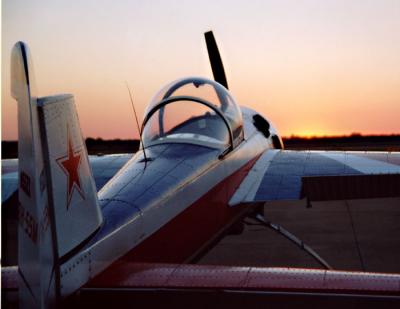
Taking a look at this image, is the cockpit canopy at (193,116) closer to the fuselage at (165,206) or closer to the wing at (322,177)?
the fuselage at (165,206)

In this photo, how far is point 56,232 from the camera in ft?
11.7

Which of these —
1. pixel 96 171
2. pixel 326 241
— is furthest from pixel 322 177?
pixel 96 171

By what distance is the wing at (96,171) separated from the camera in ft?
26.3

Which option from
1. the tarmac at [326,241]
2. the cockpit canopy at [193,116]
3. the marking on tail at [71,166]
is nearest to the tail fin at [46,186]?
the marking on tail at [71,166]

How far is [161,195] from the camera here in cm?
541

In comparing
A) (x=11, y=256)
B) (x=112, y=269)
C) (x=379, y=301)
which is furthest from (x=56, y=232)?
(x=11, y=256)

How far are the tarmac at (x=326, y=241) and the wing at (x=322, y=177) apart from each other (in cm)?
76

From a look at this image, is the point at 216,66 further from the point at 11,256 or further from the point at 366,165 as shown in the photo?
the point at 11,256

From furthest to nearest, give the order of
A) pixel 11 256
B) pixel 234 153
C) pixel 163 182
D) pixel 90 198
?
1. pixel 11 256
2. pixel 234 153
3. pixel 163 182
4. pixel 90 198

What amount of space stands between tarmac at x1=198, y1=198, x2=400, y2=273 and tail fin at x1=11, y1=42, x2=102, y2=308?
15.0 feet

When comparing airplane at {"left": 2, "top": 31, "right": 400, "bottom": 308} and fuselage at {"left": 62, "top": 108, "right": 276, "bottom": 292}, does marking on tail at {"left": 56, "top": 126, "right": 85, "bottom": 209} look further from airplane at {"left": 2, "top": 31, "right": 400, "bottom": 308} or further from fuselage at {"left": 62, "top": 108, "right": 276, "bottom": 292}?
fuselage at {"left": 62, "top": 108, "right": 276, "bottom": 292}

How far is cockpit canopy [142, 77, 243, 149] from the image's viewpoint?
7262 mm

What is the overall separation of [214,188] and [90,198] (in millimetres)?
2758

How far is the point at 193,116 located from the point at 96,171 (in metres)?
1.90
